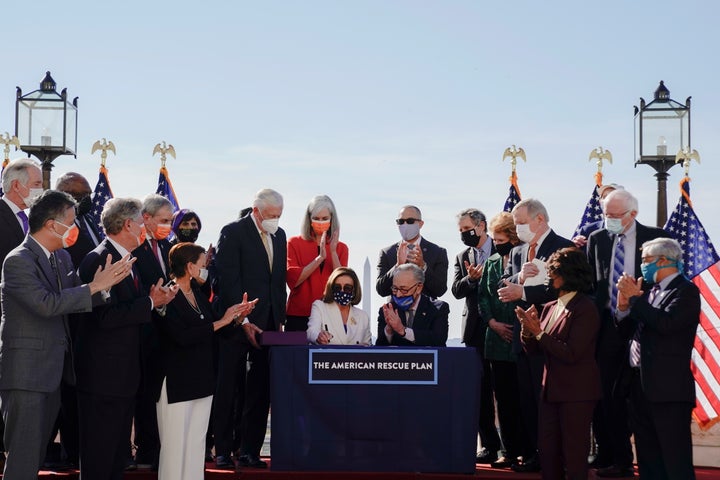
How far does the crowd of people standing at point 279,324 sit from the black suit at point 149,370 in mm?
14

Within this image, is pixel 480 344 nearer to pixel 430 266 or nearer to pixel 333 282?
pixel 430 266

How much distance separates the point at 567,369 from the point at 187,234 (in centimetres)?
312

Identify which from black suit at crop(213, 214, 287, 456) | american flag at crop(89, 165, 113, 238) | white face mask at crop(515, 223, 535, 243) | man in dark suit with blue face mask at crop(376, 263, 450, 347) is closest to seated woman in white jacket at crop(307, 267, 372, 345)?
man in dark suit with blue face mask at crop(376, 263, 450, 347)

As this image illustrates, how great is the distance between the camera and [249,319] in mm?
8891

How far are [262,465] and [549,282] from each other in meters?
2.51

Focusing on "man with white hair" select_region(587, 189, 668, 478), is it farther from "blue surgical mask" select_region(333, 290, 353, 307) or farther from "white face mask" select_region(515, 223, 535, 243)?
"blue surgical mask" select_region(333, 290, 353, 307)

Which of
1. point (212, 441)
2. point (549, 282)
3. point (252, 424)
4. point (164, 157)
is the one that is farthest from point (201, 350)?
point (164, 157)

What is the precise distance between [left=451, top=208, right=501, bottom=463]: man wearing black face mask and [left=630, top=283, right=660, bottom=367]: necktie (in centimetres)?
136

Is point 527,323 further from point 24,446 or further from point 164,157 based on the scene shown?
point 164,157

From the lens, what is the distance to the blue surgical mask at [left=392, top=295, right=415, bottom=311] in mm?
8812

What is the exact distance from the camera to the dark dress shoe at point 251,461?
28.1ft

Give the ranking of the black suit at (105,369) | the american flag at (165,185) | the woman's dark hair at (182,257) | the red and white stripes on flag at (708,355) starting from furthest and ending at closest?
1. the american flag at (165,185)
2. the red and white stripes on flag at (708,355)
3. the woman's dark hair at (182,257)
4. the black suit at (105,369)

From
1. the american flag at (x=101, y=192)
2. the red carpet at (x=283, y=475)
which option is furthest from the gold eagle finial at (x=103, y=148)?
the red carpet at (x=283, y=475)

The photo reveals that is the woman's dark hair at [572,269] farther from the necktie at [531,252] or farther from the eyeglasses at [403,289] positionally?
the eyeglasses at [403,289]
